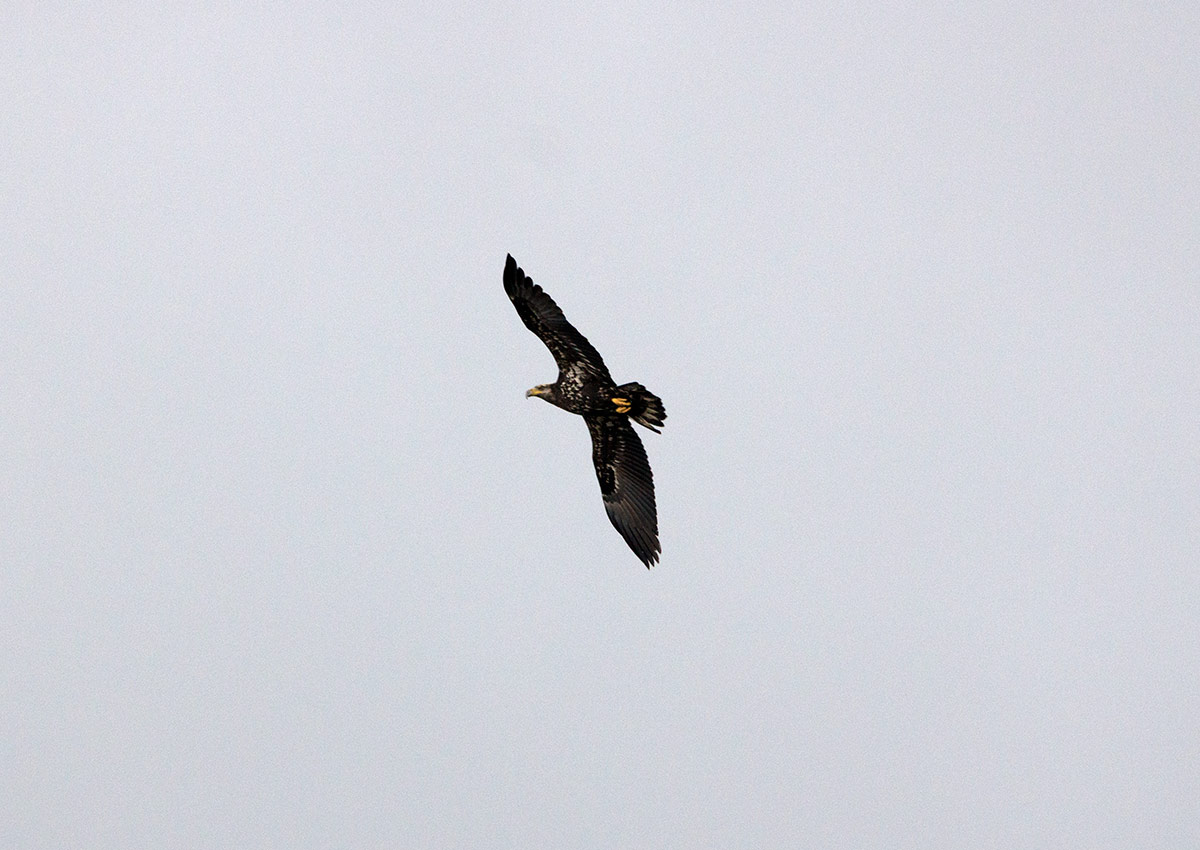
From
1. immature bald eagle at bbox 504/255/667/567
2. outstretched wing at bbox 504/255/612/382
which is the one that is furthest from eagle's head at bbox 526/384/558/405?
outstretched wing at bbox 504/255/612/382

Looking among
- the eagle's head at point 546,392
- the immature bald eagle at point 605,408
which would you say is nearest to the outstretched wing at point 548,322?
the immature bald eagle at point 605,408

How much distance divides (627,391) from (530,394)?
2.55 m

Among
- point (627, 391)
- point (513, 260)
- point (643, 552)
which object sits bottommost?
point (643, 552)

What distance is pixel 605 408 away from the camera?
87.6 feet

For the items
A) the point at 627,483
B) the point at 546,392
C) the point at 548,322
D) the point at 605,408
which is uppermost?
the point at 548,322

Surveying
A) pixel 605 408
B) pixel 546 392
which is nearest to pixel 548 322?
pixel 546 392

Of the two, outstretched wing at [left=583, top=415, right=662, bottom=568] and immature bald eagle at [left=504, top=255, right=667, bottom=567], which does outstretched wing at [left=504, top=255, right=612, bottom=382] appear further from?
outstretched wing at [left=583, top=415, right=662, bottom=568]

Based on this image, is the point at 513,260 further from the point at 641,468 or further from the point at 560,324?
the point at 641,468

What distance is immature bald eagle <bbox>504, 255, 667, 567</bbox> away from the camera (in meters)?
26.1

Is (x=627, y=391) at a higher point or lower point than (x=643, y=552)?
higher

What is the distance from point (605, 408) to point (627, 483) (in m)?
1.75

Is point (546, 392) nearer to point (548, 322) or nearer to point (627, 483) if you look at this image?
point (548, 322)

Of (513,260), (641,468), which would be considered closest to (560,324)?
(513,260)

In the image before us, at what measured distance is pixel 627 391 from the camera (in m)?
25.9
